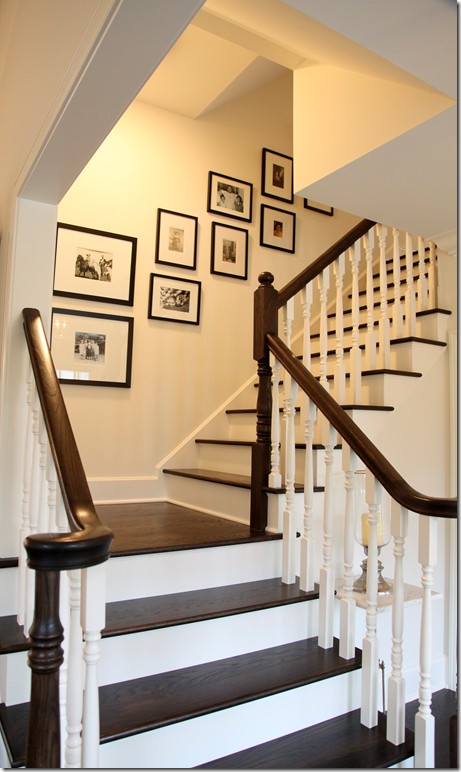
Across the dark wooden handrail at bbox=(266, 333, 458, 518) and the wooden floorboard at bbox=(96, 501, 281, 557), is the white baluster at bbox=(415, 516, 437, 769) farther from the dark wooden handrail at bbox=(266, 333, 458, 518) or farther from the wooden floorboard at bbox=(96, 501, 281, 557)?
the wooden floorboard at bbox=(96, 501, 281, 557)

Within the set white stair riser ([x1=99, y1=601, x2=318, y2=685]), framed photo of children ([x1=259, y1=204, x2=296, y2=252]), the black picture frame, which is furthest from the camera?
the black picture frame

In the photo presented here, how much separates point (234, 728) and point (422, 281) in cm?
262

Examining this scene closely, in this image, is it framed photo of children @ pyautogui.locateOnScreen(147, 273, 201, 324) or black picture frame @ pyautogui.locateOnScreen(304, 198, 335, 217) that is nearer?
framed photo of children @ pyautogui.locateOnScreen(147, 273, 201, 324)

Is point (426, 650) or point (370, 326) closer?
point (426, 650)

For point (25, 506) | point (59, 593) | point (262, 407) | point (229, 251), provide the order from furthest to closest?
point (229, 251), point (262, 407), point (25, 506), point (59, 593)

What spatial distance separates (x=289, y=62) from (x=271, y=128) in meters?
1.48

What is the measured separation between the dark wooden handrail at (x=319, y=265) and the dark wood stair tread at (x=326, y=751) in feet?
5.89

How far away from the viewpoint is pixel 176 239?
3.54m

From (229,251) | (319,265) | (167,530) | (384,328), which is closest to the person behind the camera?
(167,530)

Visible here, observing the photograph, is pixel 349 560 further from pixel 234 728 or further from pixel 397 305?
pixel 397 305

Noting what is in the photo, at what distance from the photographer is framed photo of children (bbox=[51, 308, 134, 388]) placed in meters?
3.07

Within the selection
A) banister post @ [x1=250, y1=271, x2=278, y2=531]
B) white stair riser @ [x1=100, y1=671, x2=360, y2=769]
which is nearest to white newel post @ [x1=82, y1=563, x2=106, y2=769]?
white stair riser @ [x1=100, y1=671, x2=360, y2=769]

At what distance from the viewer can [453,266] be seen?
10.4ft

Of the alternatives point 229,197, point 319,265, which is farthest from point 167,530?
point 229,197
